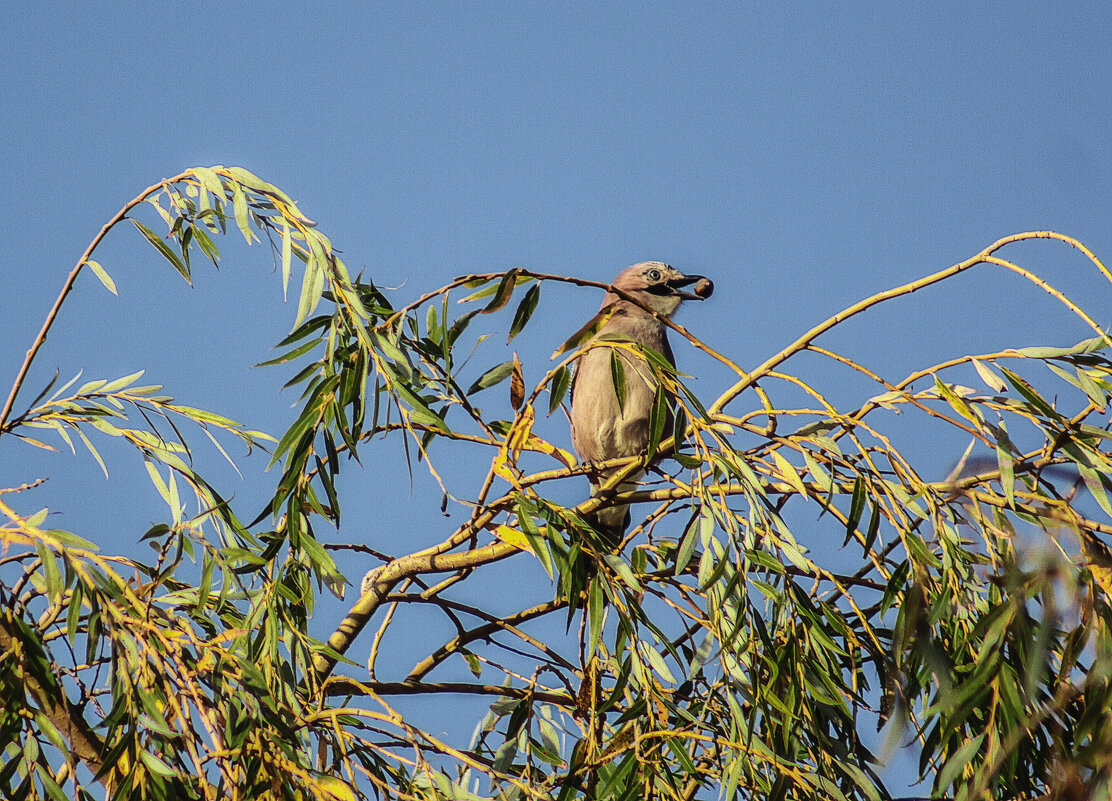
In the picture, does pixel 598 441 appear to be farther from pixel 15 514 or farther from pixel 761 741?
pixel 15 514

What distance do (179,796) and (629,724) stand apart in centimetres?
88

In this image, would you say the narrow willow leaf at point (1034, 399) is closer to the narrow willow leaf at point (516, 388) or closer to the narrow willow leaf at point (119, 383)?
the narrow willow leaf at point (516, 388)

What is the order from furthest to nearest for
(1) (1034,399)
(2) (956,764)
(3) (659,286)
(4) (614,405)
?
(3) (659,286), (4) (614,405), (1) (1034,399), (2) (956,764)

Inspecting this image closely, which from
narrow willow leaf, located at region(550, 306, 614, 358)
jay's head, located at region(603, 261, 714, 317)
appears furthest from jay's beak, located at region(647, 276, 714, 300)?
narrow willow leaf, located at region(550, 306, 614, 358)

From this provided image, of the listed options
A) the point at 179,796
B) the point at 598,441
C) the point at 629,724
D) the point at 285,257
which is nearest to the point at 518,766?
the point at 629,724

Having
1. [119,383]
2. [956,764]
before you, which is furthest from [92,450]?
[956,764]

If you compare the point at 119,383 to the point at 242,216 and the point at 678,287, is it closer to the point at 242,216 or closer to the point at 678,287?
the point at 242,216

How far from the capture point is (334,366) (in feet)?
8.76

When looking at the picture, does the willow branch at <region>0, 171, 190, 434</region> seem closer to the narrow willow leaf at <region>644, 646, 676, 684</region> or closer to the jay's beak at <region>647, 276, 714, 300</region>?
the narrow willow leaf at <region>644, 646, 676, 684</region>

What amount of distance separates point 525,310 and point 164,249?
85 cm

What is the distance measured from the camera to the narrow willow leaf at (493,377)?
2.81 meters

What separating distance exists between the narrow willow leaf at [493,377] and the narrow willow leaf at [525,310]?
11cm

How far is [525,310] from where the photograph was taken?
9.05ft

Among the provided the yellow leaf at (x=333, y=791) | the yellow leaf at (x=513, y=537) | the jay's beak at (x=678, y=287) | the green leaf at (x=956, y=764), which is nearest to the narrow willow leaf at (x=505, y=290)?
the yellow leaf at (x=513, y=537)
